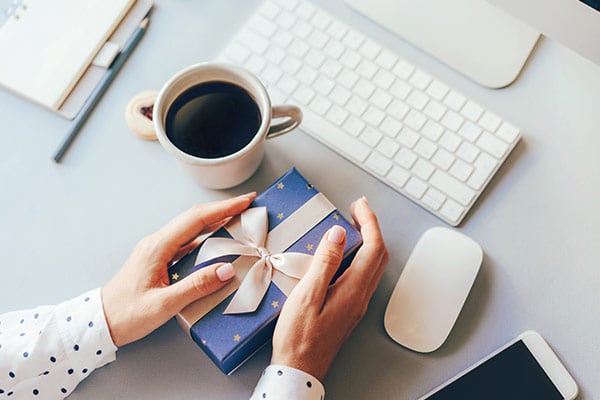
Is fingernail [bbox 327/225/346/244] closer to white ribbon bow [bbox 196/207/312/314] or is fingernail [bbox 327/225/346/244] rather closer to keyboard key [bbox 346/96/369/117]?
white ribbon bow [bbox 196/207/312/314]

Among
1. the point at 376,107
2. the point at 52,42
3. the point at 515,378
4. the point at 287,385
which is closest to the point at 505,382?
the point at 515,378

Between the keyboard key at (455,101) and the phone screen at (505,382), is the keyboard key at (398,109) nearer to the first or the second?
the keyboard key at (455,101)

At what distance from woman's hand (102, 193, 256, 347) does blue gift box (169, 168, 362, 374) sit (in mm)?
14

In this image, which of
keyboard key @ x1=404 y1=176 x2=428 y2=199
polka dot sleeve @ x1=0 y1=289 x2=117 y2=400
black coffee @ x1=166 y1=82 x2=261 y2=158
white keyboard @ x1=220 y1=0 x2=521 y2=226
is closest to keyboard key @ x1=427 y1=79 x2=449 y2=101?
white keyboard @ x1=220 y1=0 x2=521 y2=226

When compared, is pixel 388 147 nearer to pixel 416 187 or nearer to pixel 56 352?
pixel 416 187

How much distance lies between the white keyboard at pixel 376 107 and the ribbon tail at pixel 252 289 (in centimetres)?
18

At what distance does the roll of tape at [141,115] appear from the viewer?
2.38 feet

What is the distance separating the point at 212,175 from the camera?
2.14 feet

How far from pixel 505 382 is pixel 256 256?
277mm

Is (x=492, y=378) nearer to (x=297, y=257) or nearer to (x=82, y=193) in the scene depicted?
(x=297, y=257)

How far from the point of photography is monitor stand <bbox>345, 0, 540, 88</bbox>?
748 millimetres

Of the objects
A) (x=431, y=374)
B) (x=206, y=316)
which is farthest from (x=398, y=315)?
(x=206, y=316)

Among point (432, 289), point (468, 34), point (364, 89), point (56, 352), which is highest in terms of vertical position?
point (468, 34)

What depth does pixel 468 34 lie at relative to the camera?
29.6 inches
